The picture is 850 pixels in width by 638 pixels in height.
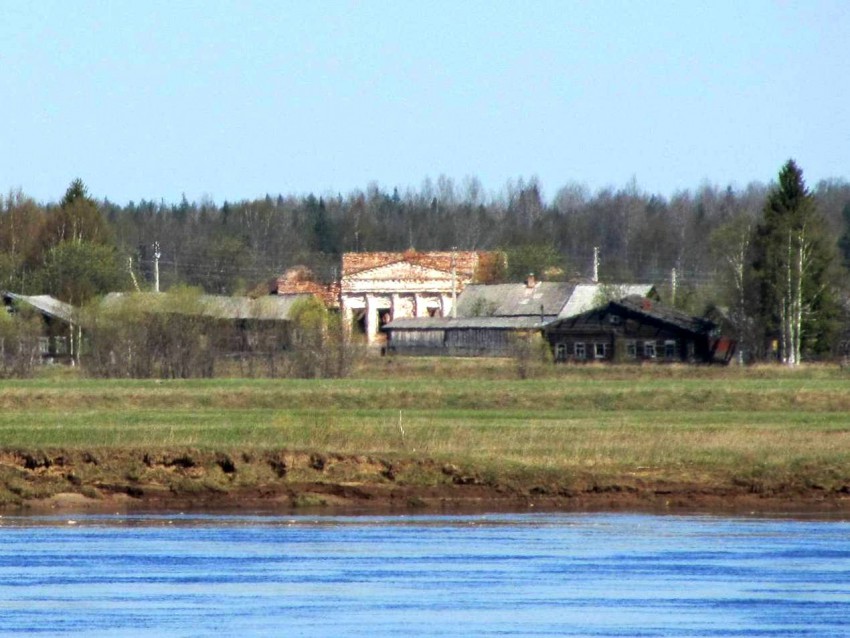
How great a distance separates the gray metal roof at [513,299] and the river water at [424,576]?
76.2 m

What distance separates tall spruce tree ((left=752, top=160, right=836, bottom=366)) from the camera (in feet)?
258

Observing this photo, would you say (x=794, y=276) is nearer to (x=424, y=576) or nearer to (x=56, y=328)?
(x=56, y=328)

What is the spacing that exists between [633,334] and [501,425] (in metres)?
53.3

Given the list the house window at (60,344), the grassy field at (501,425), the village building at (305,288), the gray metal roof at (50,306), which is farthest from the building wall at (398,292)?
the grassy field at (501,425)

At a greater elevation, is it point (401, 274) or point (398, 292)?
point (401, 274)

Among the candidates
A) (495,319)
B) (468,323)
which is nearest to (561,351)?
(495,319)

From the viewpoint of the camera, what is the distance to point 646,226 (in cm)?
17500

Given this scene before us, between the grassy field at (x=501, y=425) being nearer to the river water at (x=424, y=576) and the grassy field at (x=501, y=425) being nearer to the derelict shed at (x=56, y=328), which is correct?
the river water at (x=424, y=576)

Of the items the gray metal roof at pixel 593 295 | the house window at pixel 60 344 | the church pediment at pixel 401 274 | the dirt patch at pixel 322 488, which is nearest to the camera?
the dirt patch at pixel 322 488

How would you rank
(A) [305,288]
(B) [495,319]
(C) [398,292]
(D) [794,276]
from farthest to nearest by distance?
(A) [305,288], (C) [398,292], (B) [495,319], (D) [794,276]

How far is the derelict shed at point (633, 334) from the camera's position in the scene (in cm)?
8756

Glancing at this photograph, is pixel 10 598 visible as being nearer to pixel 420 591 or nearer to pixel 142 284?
pixel 420 591

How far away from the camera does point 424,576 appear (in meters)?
20.0

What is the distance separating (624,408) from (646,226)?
131585mm
